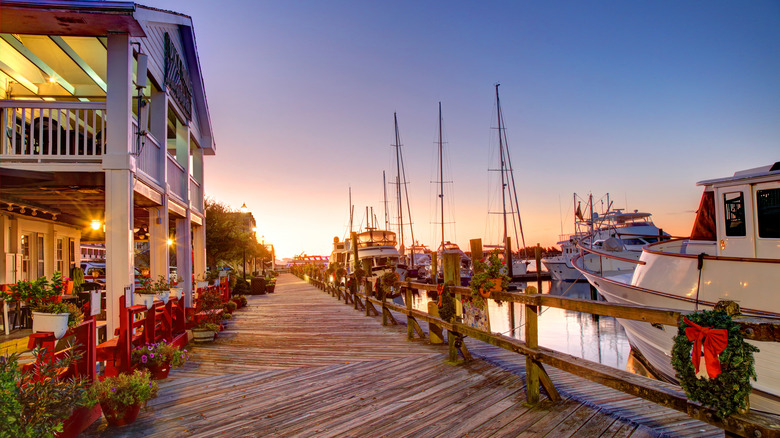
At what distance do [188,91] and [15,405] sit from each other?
11153mm

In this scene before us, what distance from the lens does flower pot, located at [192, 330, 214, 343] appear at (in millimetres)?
9067

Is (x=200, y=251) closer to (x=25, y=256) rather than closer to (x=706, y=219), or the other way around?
(x=25, y=256)

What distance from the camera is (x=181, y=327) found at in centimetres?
895

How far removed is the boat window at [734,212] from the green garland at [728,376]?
6.00 m

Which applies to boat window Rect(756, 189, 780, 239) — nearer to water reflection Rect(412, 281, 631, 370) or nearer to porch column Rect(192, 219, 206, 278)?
water reflection Rect(412, 281, 631, 370)

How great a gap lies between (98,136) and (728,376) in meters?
10.9

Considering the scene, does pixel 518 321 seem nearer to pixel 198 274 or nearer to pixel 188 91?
pixel 198 274

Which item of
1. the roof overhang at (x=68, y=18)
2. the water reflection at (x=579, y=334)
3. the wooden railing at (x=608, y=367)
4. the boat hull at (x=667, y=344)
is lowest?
the water reflection at (x=579, y=334)

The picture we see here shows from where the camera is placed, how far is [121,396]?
436 centimetres

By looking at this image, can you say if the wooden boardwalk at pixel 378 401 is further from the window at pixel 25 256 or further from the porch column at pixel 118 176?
the window at pixel 25 256

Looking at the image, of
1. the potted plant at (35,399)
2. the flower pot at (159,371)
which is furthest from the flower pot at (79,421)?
the flower pot at (159,371)

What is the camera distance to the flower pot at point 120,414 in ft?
14.3

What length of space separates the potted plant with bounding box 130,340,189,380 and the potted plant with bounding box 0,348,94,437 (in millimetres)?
2061

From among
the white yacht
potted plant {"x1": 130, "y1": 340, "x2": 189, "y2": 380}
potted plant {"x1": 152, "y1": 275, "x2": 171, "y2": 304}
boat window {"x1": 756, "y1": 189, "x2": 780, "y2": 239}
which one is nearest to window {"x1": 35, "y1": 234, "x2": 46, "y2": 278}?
potted plant {"x1": 152, "y1": 275, "x2": 171, "y2": 304}
